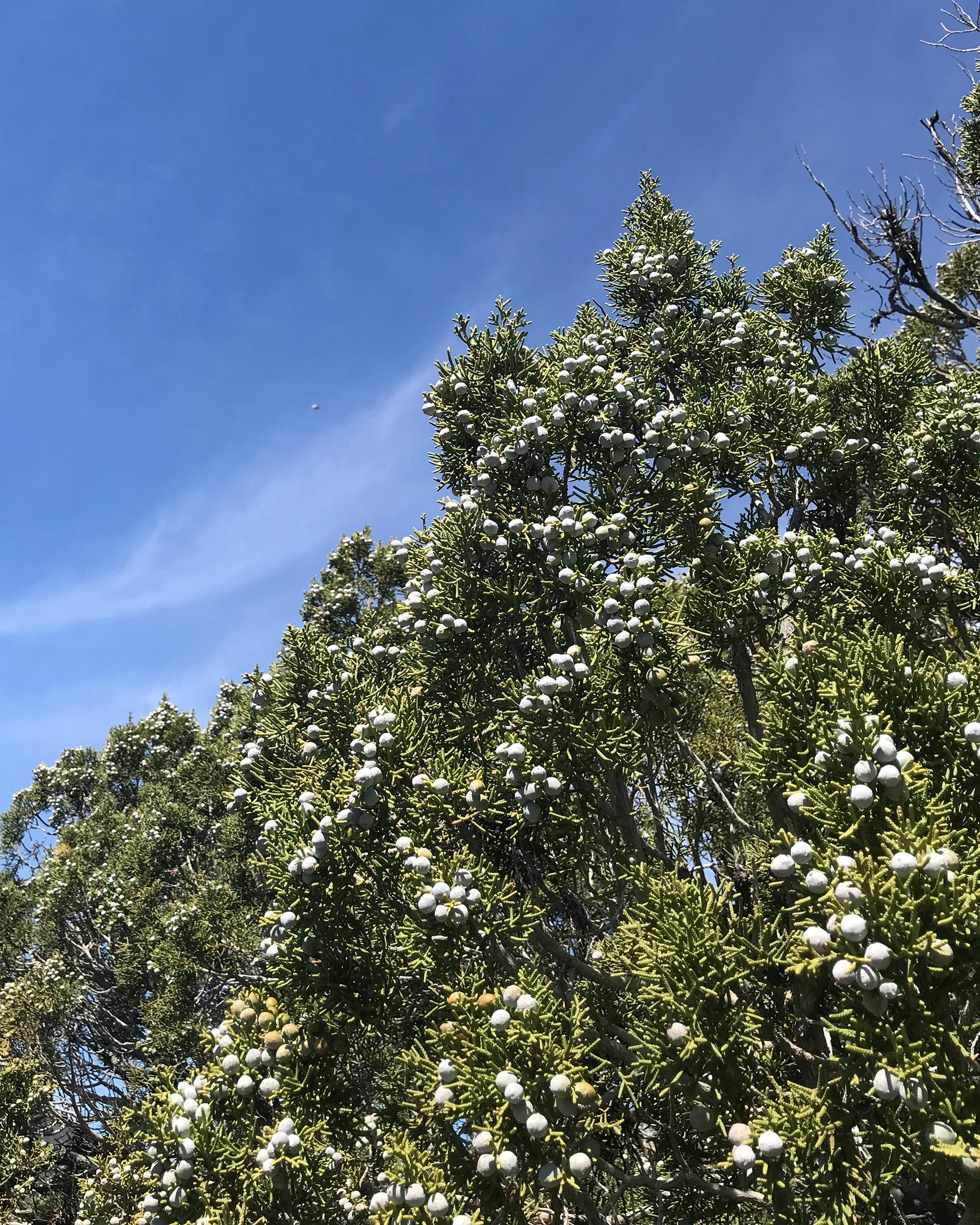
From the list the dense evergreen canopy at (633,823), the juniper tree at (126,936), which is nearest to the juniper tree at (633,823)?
the dense evergreen canopy at (633,823)

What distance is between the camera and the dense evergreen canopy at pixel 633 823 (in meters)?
3.85

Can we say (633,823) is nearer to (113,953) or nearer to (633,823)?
(633,823)

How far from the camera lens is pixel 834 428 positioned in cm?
742

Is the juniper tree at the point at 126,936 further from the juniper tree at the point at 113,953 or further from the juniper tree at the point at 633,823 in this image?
the juniper tree at the point at 633,823

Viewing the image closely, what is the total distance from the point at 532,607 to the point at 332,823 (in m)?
2.51

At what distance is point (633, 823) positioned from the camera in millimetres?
5742

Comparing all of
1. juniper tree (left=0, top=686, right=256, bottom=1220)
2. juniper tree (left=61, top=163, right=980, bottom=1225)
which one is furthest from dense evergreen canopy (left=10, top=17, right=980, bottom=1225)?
juniper tree (left=0, top=686, right=256, bottom=1220)

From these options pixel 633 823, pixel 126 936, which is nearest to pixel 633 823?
pixel 633 823

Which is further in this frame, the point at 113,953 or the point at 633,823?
the point at 113,953

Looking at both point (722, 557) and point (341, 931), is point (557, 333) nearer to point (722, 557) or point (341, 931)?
point (722, 557)

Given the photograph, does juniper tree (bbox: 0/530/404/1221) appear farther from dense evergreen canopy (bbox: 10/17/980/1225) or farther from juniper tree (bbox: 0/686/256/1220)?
dense evergreen canopy (bbox: 10/17/980/1225)

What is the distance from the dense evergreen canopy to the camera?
3848 millimetres

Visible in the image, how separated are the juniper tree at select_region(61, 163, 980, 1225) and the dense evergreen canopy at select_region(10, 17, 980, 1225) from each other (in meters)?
0.03

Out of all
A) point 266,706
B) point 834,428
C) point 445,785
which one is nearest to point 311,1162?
point 445,785
